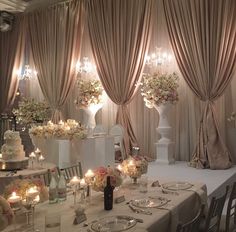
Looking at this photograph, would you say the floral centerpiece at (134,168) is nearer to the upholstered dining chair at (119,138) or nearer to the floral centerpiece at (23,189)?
the floral centerpiece at (23,189)

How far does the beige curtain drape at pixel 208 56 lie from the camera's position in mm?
6679

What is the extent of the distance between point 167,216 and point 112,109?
6.27 metres

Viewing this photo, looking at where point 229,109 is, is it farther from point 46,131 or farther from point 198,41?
point 46,131

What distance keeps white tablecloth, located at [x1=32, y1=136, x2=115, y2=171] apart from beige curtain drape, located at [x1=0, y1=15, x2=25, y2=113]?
17.2 feet

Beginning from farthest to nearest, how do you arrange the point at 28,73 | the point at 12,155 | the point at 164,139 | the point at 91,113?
1. the point at 28,73
2. the point at 91,113
3. the point at 164,139
4. the point at 12,155

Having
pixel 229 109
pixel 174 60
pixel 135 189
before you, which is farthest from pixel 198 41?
pixel 135 189

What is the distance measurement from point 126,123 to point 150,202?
5.37 m

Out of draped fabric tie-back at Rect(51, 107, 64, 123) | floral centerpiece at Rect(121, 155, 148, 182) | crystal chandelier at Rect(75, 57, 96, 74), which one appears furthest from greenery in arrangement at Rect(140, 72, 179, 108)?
floral centerpiece at Rect(121, 155, 148, 182)

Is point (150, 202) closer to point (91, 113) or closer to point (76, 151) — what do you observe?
point (76, 151)

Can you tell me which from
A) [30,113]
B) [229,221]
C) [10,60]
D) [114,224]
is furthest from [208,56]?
[10,60]

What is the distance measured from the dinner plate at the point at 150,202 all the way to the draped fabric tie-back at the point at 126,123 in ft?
16.8


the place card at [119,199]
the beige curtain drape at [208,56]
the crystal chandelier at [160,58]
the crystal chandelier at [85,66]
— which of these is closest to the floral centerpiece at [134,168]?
the place card at [119,199]

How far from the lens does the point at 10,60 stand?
1043cm

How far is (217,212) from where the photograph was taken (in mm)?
2648
